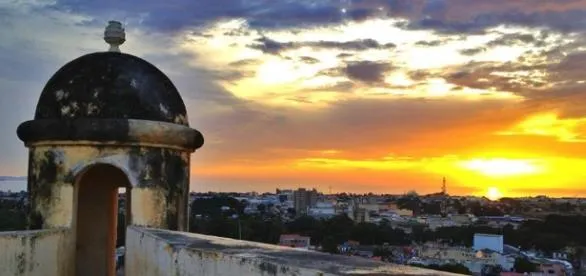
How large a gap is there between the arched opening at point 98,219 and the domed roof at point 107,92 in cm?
108

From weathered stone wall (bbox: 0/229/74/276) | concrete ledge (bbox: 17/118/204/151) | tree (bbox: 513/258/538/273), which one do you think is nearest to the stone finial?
concrete ledge (bbox: 17/118/204/151)

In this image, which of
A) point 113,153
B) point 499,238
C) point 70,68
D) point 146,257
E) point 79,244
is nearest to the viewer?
point 146,257

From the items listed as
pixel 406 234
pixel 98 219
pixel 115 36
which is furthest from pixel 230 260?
pixel 406 234

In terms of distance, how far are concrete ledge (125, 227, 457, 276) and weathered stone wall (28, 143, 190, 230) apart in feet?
2.52

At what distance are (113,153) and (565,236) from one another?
76391 millimetres

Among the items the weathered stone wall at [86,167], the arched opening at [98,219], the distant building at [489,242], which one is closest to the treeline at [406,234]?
the distant building at [489,242]

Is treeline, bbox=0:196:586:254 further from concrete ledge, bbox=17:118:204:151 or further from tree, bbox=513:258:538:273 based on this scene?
concrete ledge, bbox=17:118:204:151

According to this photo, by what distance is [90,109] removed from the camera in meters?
5.91

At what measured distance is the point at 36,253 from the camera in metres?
5.20

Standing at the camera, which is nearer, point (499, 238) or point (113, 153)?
point (113, 153)

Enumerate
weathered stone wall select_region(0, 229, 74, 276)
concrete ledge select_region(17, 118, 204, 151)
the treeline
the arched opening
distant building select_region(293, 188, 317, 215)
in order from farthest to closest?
distant building select_region(293, 188, 317, 215) → the treeline → the arched opening → concrete ledge select_region(17, 118, 204, 151) → weathered stone wall select_region(0, 229, 74, 276)

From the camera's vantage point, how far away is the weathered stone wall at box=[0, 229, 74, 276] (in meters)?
4.88

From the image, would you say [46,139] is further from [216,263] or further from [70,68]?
[216,263]

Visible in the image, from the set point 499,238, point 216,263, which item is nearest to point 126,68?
point 216,263
